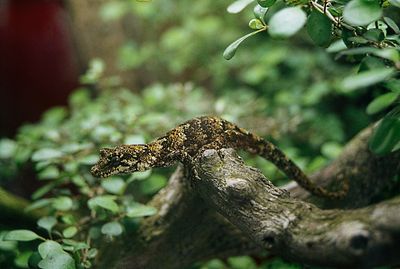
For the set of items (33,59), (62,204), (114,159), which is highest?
(33,59)

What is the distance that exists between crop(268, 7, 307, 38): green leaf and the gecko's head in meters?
0.33

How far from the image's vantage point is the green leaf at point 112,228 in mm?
1021

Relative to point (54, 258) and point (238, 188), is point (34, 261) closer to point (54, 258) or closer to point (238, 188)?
point (54, 258)

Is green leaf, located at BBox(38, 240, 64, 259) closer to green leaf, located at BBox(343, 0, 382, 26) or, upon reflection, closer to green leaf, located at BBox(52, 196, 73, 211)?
green leaf, located at BBox(52, 196, 73, 211)

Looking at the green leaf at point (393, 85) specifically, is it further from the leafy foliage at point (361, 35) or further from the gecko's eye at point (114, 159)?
the gecko's eye at point (114, 159)

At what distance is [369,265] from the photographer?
69cm

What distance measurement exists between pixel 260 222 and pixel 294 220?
2.2 inches

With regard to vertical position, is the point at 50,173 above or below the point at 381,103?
above

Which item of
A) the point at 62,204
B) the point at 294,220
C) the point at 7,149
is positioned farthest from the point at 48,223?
the point at 294,220

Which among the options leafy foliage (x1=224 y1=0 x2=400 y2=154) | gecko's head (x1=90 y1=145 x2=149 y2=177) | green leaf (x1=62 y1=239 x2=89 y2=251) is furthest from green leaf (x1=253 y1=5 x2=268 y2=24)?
green leaf (x1=62 y1=239 x2=89 y2=251)

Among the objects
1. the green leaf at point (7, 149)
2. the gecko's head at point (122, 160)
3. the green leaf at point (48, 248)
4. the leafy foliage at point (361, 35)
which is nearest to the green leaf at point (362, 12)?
the leafy foliage at point (361, 35)

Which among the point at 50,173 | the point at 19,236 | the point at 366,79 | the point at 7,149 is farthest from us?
the point at 7,149

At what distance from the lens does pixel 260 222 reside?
0.82 meters

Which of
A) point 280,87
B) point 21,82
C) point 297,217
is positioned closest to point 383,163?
point 297,217
